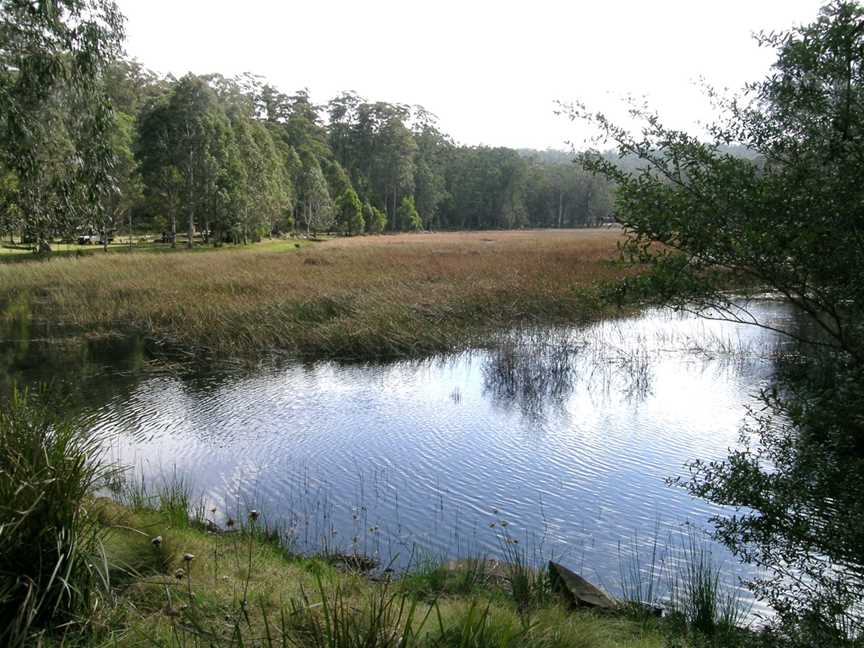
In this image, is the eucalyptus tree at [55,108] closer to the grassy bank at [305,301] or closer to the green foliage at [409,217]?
the grassy bank at [305,301]

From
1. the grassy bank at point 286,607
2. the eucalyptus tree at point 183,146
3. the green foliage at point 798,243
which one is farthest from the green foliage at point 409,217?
the green foliage at point 798,243

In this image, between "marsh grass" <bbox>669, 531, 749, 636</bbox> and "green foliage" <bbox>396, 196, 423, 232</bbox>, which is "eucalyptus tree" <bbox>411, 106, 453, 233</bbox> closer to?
"green foliage" <bbox>396, 196, 423, 232</bbox>

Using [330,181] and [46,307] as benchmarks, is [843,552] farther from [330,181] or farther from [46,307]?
[330,181]

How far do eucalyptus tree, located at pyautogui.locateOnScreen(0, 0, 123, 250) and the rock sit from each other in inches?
355

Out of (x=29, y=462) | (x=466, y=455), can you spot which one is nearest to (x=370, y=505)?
(x=466, y=455)

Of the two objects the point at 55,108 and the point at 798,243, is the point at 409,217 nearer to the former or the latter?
the point at 55,108

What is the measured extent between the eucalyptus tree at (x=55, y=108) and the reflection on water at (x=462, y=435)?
3414mm

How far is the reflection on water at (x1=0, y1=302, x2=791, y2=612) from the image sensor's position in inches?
265

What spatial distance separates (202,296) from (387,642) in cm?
1647

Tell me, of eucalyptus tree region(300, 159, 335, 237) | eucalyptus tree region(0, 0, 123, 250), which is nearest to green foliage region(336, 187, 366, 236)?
eucalyptus tree region(300, 159, 335, 237)

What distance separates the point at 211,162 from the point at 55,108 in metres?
34.2

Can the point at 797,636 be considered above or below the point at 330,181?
below

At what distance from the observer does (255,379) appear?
42.3ft

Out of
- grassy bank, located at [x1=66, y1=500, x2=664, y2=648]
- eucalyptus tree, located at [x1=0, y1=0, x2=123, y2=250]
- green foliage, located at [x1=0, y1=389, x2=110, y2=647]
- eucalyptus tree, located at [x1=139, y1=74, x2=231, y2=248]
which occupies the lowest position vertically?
grassy bank, located at [x1=66, y1=500, x2=664, y2=648]
